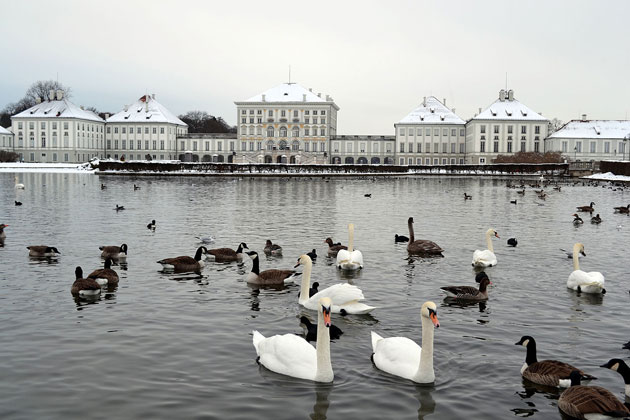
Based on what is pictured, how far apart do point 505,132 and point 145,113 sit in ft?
277

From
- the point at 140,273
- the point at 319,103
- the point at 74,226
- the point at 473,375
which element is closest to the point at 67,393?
the point at 473,375

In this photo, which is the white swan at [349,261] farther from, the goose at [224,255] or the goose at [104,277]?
the goose at [104,277]

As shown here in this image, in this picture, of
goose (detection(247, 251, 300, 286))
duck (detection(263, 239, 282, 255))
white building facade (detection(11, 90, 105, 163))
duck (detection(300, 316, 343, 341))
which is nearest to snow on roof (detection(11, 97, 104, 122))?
white building facade (detection(11, 90, 105, 163))

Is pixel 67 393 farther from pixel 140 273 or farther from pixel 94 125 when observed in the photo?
pixel 94 125

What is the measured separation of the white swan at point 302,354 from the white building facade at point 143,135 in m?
150

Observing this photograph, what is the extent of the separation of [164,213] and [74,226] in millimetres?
6763

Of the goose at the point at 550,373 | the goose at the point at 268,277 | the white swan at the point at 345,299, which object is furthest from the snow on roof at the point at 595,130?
the goose at the point at 550,373

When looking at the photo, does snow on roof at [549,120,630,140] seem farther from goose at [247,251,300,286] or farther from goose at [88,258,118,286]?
goose at [88,258,118,286]

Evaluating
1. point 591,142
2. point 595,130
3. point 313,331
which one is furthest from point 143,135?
point 313,331

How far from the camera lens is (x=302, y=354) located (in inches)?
366

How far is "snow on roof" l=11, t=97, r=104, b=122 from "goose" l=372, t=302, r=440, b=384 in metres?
148

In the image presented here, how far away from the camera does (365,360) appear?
10070 millimetres

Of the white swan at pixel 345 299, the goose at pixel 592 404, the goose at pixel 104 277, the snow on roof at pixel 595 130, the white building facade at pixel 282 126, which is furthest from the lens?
the white building facade at pixel 282 126

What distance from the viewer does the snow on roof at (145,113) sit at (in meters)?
157
